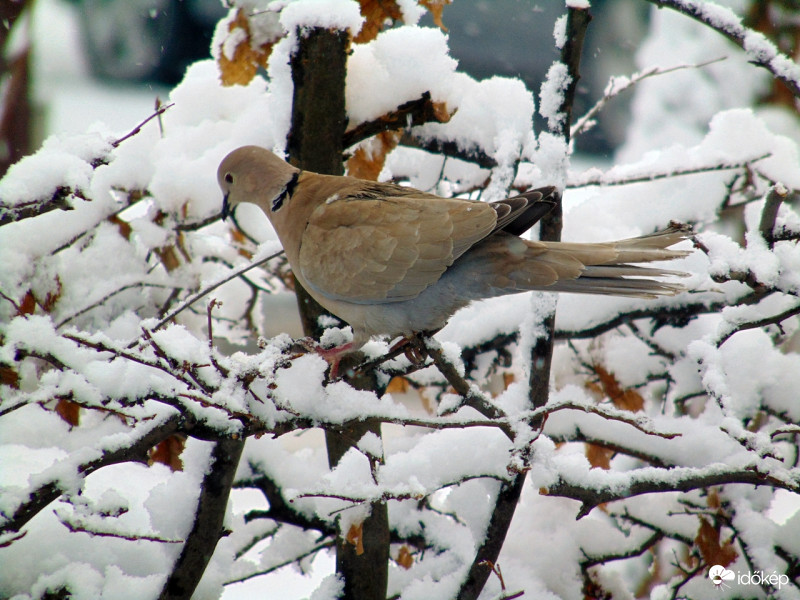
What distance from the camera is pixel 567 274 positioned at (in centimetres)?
146

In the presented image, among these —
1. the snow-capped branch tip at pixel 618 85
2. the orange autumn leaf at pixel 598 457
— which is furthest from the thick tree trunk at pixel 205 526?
the snow-capped branch tip at pixel 618 85

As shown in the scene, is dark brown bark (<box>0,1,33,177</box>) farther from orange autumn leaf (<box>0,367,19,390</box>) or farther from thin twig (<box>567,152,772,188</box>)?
thin twig (<box>567,152,772,188</box>)

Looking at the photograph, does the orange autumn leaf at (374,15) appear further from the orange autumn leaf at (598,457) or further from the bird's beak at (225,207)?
the orange autumn leaf at (598,457)

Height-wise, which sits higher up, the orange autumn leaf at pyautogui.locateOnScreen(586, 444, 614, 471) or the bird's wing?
the bird's wing

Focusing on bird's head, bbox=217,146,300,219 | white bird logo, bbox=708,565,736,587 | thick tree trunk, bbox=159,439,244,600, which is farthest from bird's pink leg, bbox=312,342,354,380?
white bird logo, bbox=708,565,736,587

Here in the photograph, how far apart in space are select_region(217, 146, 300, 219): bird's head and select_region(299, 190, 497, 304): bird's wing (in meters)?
0.23

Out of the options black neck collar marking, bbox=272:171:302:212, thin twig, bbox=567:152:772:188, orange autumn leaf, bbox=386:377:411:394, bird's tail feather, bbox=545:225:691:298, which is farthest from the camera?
orange autumn leaf, bbox=386:377:411:394

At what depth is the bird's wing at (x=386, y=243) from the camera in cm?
159

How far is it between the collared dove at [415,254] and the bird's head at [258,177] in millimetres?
105

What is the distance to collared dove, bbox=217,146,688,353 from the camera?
150cm

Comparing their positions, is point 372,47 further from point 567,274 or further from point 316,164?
point 567,274

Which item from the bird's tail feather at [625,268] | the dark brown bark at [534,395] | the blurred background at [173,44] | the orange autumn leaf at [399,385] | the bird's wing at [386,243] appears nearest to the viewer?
the bird's tail feather at [625,268]

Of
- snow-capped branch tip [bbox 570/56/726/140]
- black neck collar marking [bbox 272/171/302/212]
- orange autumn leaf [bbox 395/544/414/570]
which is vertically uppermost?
snow-capped branch tip [bbox 570/56/726/140]

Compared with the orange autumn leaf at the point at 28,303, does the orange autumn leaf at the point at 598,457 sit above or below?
above
